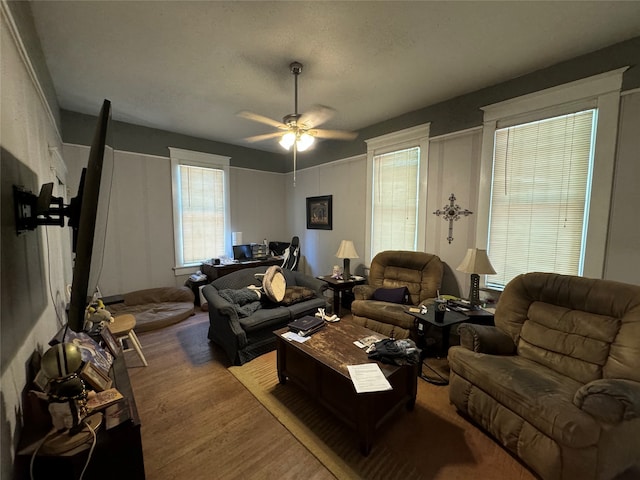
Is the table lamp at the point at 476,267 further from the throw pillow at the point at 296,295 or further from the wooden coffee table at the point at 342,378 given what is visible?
the throw pillow at the point at 296,295

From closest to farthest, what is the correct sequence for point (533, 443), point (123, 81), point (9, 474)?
point (9, 474), point (533, 443), point (123, 81)

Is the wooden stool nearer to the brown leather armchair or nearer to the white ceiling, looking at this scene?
the brown leather armchair

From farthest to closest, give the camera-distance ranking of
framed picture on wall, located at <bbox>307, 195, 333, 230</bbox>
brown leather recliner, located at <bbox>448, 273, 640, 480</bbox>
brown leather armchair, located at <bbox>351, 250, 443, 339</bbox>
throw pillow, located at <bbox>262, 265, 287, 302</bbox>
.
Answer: framed picture on wall, located at <bbox>307, 195, 333, 230</bbox>, throw pillow, located at <bbox>262, 265, 287, 302</bbox>, brown leather armchair, located at <bbox>351, 250, 443, 339</bbox>, brown leather recliner, located at <bbox>448, 273, 640, 480</bbox>

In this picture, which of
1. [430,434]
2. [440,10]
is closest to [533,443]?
[430,434]

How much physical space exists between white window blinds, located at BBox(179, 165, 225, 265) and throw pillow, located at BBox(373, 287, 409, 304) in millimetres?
3119

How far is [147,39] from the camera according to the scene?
2037 millimetres

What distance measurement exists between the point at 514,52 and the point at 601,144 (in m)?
1.08

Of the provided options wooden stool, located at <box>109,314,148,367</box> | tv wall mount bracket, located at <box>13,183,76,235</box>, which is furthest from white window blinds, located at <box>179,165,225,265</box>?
tv wall mount bracket, located at <box>13,183,76,235</box>

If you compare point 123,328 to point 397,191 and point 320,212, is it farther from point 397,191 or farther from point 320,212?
point 397,191

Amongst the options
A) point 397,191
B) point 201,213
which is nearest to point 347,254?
point 397,191

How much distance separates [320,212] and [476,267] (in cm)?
291

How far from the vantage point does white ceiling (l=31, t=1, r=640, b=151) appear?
1.76 m

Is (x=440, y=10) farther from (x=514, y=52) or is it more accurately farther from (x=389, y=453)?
(x=389, y=453)

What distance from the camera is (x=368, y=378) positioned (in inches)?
65.0
